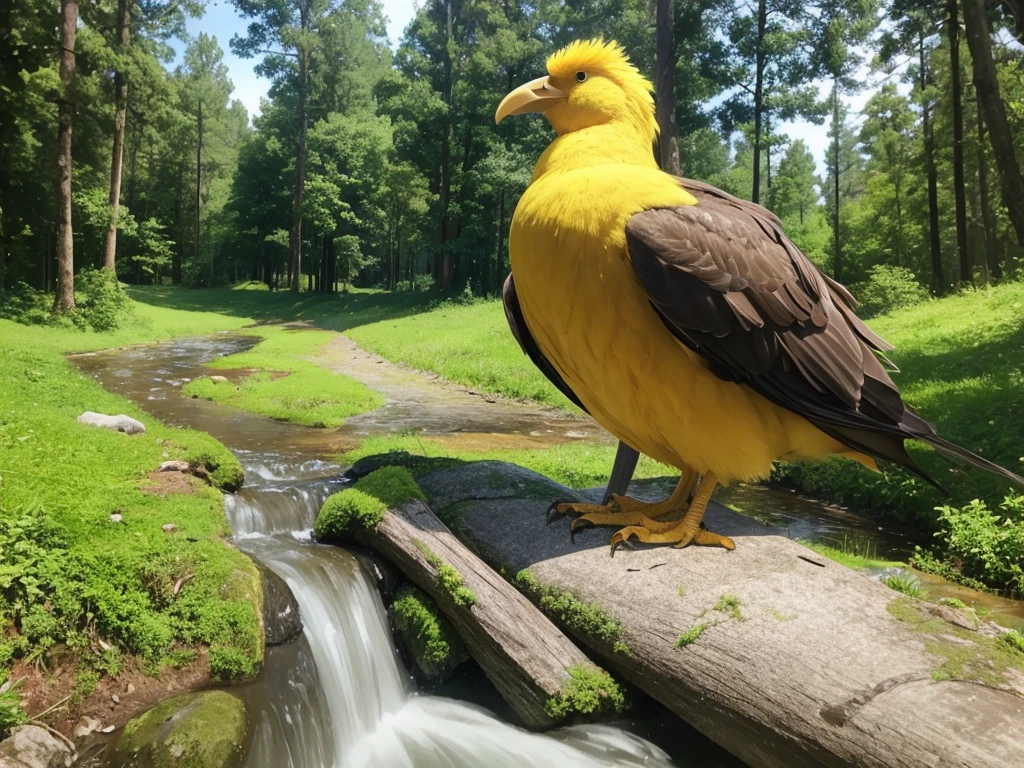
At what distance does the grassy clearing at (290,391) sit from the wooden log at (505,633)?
18.6 feet

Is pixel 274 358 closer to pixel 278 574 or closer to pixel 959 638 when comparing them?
pixel 278 574

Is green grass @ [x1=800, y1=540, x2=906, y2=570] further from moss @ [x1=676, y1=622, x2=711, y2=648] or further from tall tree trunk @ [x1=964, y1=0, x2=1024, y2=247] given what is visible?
tall tree trunk @ [x1=964, y1=0, x2=1024, y2=247]

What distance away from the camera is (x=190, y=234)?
4453 cm

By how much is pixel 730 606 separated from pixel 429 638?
1648 millimetres

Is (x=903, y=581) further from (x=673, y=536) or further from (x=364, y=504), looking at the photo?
(x=364, y=504)

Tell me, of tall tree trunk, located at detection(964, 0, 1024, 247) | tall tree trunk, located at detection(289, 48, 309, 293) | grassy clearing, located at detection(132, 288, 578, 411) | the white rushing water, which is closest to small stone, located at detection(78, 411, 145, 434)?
the white rushing water

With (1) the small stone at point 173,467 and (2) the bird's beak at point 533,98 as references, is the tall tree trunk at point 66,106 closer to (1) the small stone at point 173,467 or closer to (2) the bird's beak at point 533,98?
(1) the small stone at point 173,467

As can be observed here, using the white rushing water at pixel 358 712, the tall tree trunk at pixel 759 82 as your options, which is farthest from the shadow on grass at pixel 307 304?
the white rushing water at pixel 358 712

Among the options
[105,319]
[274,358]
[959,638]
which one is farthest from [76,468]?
[105,319]

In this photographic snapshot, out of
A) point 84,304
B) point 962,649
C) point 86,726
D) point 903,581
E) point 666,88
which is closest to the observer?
point 962,649

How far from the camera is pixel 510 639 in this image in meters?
3.26

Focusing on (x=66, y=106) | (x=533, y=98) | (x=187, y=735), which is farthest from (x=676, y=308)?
(x=66, y=106)

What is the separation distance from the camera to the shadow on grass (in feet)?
83.6

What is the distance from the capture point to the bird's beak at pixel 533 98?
10.5 feet
